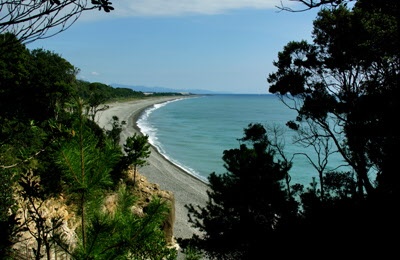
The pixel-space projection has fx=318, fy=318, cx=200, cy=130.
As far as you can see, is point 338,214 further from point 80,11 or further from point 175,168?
point 175,168

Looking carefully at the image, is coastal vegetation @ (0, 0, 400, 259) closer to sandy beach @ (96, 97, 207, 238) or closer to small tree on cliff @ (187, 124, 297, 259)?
small tree on cliff @ (187, 124, 297, 259)

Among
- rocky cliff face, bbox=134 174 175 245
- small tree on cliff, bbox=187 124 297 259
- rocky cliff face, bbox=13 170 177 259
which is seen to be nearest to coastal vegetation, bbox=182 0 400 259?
small tree on cliff, bbox=187 124 297 259

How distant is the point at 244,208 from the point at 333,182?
4797 millimetres

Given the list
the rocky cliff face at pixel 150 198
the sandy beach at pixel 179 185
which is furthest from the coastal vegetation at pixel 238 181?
the sandy beach at pixel 179 185

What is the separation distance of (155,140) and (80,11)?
1484 inches

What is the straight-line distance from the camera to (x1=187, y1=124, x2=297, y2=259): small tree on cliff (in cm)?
759

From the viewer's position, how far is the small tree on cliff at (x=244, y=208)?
759cm

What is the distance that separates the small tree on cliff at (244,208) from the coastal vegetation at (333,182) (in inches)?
0.9

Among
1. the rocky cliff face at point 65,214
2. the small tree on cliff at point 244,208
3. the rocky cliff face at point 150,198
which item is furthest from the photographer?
the rocky cliff face at point 150,198

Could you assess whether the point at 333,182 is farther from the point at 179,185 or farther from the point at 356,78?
the point at 179,185

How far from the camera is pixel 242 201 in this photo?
7965 mm

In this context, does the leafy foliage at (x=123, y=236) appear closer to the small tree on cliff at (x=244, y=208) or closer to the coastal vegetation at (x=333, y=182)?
the coastal vegetation at (x=333, y=182)

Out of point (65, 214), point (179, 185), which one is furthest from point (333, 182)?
point (179, 185)

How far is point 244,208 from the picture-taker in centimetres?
785
